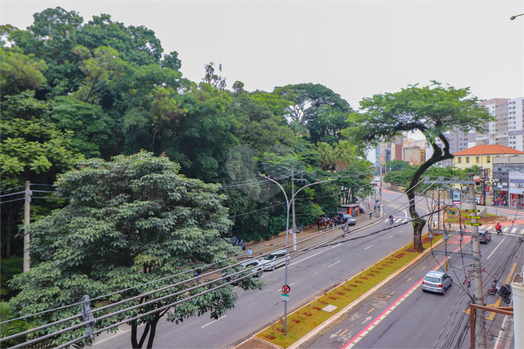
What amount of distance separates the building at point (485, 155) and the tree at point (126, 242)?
5452 cm

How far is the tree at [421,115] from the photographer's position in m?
21.4

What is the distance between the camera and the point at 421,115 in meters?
22.4

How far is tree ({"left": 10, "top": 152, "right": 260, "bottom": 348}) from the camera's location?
8.42 meters

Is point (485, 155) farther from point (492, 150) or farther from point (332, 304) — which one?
point (332, 304)

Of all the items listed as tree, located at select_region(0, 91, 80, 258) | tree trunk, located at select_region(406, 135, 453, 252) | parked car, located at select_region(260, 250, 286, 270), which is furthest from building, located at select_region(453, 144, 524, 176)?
tree, located at select_region(0, 91, 80, 258)

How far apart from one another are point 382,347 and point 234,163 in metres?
Answer: 16.2

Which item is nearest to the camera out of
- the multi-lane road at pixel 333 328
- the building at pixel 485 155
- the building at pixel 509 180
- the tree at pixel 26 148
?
the multi-lane road at pixel 333 328

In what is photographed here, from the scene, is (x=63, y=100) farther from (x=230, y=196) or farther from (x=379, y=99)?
(x=379, y=99)

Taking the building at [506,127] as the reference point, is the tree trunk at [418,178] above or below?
below

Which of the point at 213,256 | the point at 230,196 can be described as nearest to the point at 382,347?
the point at 213,256

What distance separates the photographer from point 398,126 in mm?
24297

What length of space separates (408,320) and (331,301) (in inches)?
153

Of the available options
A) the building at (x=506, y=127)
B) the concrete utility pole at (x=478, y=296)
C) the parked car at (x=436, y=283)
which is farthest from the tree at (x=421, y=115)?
the building at (x=506, y=127)

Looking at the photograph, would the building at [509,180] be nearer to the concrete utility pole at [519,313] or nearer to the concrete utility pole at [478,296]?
the concrete utility pole at [478,296]
